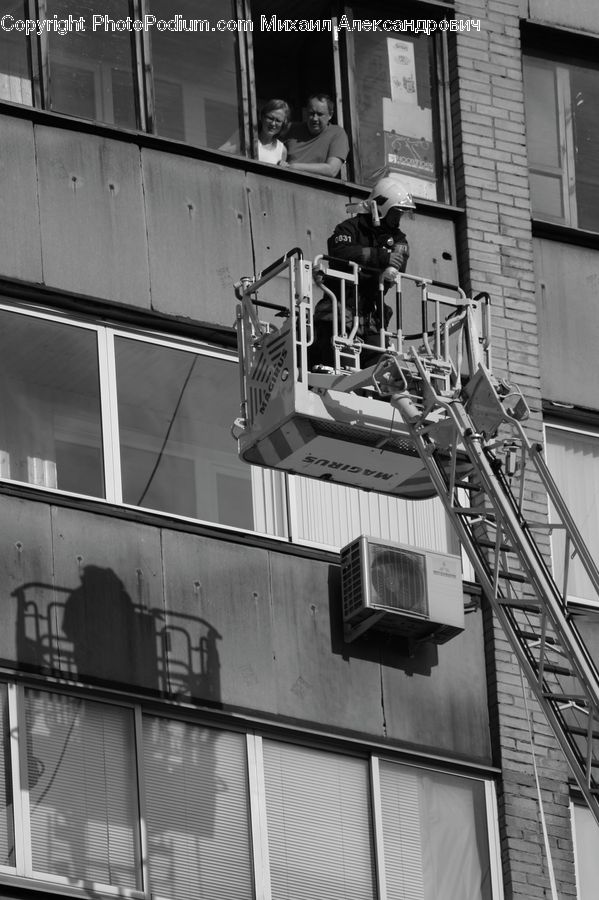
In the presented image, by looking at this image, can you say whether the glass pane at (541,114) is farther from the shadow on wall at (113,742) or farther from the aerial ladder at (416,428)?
the shadow on wall at (113,742)

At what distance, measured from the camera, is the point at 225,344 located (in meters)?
21.6

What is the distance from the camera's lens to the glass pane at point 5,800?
1869 centimetres

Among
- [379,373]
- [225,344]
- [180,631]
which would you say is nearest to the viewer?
[379,373]

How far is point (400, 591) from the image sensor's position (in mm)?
20859

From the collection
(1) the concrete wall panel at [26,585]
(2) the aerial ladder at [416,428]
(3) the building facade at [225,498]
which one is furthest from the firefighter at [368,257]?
(1) the concrete wall panel at [26,585]

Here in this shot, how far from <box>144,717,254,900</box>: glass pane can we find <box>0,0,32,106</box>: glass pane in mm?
5539

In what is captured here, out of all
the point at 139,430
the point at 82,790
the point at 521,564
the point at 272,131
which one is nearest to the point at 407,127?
the point at 272,131

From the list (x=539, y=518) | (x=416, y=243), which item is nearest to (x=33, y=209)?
(x=416, y=243)

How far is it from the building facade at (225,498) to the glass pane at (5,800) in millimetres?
22

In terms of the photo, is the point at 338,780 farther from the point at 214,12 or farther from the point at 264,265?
the point at 214,12

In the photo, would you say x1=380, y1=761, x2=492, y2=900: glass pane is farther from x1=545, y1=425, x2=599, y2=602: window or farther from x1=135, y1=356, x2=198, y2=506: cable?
x1=135, y1=356, x2=198, y2=506: cable

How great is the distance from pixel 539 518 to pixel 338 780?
3.29 m

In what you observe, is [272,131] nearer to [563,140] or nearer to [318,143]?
[318,143]

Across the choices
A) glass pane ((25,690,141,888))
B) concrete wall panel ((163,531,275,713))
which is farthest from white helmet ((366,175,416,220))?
glass pane ((25,690,141,888))
